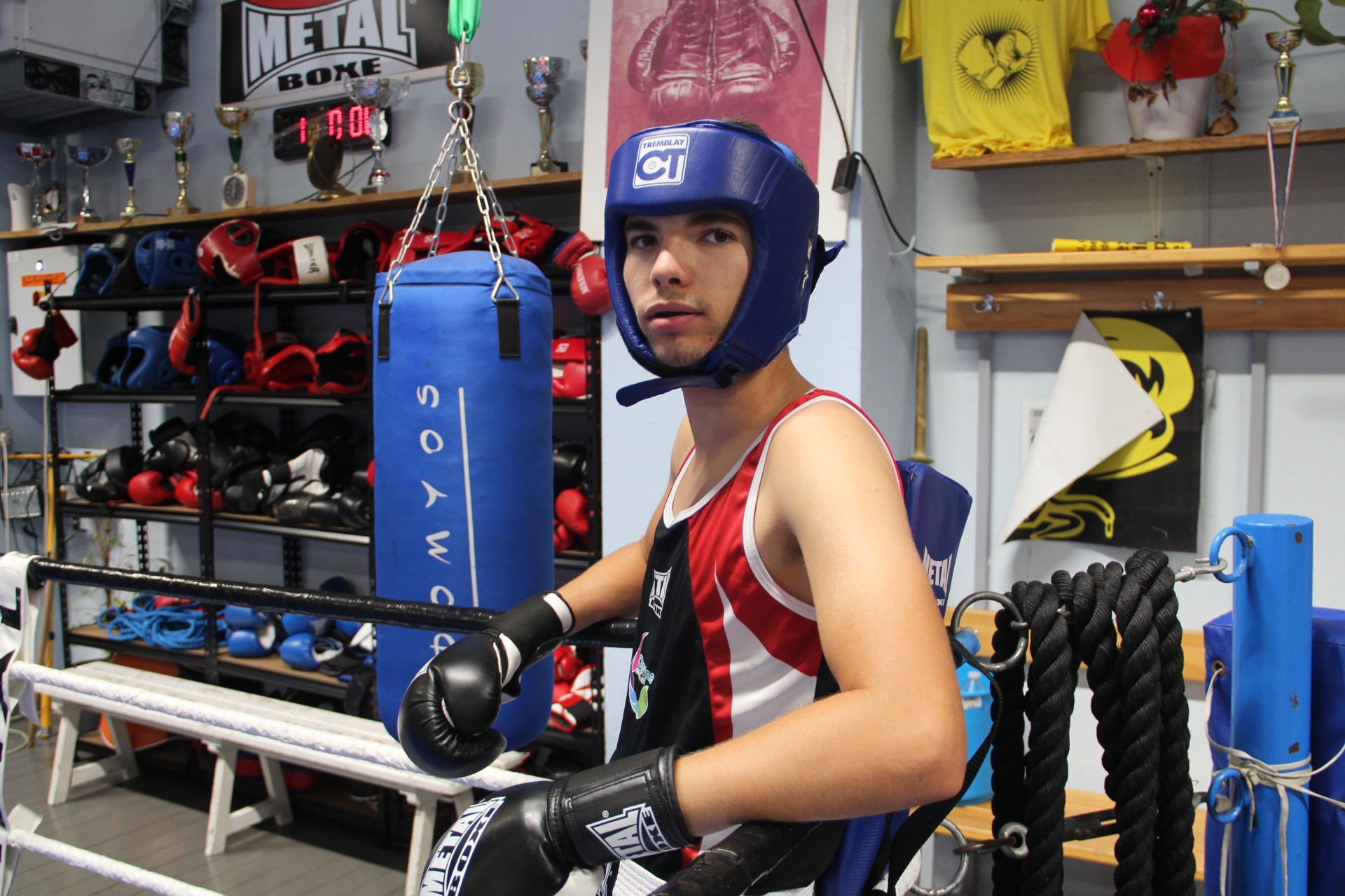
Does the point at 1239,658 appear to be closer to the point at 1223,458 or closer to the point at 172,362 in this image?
the point at 1223,458

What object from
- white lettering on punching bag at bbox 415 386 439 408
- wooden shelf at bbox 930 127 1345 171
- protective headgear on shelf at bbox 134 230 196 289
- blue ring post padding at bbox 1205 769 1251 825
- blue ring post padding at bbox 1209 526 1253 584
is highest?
wooden shelf at bbox 930 127 1345 171

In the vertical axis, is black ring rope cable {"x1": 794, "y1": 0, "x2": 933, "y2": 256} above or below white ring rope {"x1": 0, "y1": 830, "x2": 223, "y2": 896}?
above

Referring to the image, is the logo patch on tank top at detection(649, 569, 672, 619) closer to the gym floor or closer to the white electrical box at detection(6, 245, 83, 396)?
the gym floor

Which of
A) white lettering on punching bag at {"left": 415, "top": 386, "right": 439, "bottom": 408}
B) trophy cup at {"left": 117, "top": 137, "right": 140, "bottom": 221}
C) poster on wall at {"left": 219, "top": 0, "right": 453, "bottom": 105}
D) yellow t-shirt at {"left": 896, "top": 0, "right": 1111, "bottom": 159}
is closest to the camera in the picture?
white lettering on punching bag at {"left": 415, "top": 386, "right": 439, "bottom": 408}

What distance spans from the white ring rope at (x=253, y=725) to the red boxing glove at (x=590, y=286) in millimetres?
1684

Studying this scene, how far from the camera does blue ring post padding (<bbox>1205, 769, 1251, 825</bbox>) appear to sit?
93cm

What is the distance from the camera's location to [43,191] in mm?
4754

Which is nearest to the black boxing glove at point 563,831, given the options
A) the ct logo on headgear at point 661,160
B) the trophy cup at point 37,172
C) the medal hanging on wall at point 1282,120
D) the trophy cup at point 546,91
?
the ct logo on headgear at point 661,160

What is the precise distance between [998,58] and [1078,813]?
1.95 metres

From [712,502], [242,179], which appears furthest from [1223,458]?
[242,179]

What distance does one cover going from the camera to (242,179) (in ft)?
13.3

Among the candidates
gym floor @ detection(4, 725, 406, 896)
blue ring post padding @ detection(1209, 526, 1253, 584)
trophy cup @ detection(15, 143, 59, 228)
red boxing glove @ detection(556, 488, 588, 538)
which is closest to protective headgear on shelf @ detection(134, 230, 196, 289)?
trophy cup @ detection(15, 143, 59, 228)

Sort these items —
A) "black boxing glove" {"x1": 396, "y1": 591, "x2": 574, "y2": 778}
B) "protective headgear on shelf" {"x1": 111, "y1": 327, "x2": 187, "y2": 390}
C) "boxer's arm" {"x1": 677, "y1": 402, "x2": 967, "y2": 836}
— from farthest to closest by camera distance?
"protective headgear on shelf" {"x1": 111, "y1": 327, "x2": 187, "y2": 390}, "black boxing glove" {"x1": 396, "y1": 591, "x2": 574, "y2": 778}, "boxer's arm" {"x1": 677, "y1": 402, "x2": 967, "y2": 836}

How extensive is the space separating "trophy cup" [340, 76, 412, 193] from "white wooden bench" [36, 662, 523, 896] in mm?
1963
